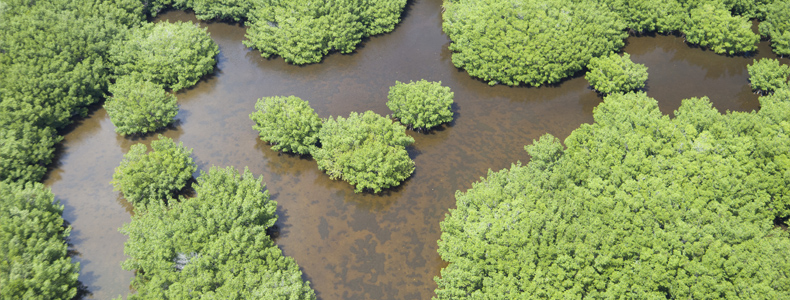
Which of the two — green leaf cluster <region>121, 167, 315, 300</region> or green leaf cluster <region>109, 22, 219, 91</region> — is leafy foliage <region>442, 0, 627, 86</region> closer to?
green leaf cluster <region>109, 22, 219, 91</region>

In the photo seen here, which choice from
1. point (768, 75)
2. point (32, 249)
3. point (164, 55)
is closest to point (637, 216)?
point (768, 75)

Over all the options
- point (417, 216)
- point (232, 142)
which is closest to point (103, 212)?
point (232, 142)

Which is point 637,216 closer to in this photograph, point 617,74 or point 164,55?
point 617,74

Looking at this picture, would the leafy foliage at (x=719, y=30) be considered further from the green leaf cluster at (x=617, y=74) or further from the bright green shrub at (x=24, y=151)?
the bright green shrub at (x=24, y=151)

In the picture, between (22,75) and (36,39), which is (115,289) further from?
(36,39)

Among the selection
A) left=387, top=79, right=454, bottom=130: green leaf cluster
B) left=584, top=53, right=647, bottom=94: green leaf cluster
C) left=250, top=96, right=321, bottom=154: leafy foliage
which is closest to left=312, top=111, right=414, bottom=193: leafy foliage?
left=250, top=96, right=321, bottom=154: leafy foliage

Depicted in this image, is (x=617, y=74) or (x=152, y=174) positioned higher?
(x=617, y=74)
